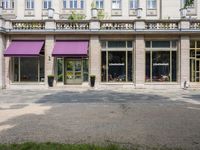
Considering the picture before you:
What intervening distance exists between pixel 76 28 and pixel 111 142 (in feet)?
67.2

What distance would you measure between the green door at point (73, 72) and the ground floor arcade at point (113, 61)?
316mm

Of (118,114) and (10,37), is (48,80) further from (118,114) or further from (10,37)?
(118,114)

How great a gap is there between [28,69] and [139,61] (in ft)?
33.0

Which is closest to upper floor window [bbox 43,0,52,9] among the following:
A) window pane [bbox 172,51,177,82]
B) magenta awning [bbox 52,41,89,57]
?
magenta awning [bbox 52,41,89,57]

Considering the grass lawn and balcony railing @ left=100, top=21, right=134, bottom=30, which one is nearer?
the grass lawn

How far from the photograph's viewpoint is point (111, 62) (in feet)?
90.6

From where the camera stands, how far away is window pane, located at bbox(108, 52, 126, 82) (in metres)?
27.5

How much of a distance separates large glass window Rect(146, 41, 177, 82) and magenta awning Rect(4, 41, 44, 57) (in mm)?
9662

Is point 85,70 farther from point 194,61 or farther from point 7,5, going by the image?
point 7,5

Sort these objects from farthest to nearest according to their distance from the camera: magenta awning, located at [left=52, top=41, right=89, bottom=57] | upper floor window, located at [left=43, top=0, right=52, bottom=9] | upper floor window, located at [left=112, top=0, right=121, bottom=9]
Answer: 1. upper floor window, located at [left=43, top=0, right=52, bottom=9]
2. upper floor window, located at [left=112, top=0, right=121, bottom=9]
3. magenta awning, located at [left=52, top=41, right=89, bottom=57]

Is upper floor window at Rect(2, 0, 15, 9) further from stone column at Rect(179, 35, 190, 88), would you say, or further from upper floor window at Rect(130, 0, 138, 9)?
stone column at Rect(179, 35, 190, 88)

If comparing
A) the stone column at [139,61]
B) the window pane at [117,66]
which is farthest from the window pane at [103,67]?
the stone column at [139,61]

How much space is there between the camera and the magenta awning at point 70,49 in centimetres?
2586

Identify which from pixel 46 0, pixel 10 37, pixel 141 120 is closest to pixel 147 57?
pixel 10 37
